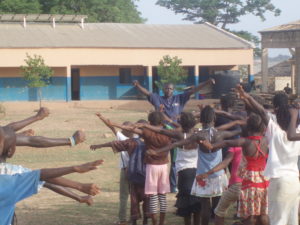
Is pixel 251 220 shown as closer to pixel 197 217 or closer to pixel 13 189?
pixel 197 217

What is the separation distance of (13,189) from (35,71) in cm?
2934

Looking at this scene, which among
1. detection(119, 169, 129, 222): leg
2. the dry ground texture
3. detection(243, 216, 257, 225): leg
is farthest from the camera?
the dry ground texture

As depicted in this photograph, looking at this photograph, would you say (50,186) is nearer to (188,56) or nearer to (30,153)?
(30,153)

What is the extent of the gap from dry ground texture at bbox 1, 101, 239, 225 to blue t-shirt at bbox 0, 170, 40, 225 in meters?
4.47

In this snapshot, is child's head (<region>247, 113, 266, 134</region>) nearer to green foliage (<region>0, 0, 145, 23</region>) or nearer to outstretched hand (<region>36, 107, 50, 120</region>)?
outstretched hand (<region>36, 107, 50, 120</region>)

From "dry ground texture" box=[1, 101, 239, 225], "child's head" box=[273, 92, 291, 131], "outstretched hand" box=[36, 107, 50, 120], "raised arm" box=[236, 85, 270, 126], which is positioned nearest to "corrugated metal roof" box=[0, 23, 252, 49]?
"dry ground texture" box=[1, 101, 239, 225]

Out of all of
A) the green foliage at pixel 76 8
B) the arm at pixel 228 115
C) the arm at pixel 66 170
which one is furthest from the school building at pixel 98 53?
the arm at pixel 66 170

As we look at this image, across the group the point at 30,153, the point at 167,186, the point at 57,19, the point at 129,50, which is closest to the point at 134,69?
the point at 129,50

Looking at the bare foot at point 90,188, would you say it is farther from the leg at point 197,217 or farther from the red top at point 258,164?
the leg at point 197,217

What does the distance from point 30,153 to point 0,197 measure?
39.0 ft

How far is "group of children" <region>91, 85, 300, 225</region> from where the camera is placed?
6.14 m

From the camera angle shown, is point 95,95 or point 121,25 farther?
point 121,25

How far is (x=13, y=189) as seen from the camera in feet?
13.8

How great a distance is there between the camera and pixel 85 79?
3788 centimetres
